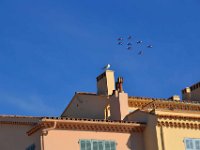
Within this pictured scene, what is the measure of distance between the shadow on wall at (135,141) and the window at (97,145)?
1.13 m

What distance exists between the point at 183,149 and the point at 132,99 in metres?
6.55

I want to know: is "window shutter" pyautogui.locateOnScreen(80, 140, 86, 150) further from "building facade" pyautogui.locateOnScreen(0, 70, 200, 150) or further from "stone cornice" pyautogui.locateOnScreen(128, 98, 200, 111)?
"stone cornice" pyautogui.locateOnScreen(128, 98, 200, 111)

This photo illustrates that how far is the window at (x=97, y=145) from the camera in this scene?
2830 cm

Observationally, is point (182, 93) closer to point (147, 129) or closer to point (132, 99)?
point (132, 99)

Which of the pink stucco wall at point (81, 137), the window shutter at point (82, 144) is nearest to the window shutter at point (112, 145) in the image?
the pink stucco wall at point (81, 137)

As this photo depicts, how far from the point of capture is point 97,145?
28.6 m

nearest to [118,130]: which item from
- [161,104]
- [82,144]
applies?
[82,144]

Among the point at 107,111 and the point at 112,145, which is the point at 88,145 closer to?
the point at 112,145

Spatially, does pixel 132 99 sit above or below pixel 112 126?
above

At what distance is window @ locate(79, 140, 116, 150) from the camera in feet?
92.8

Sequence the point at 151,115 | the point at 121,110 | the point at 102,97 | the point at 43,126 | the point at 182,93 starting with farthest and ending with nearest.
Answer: the point at 182,93, the point at 102,97, the point at 121,110, the point at 151,115, the point at 43,126

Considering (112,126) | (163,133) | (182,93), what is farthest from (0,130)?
(182,93)

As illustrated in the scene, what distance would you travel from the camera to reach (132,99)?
34812 mm

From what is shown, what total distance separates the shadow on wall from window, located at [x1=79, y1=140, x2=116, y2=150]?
1133 mm
